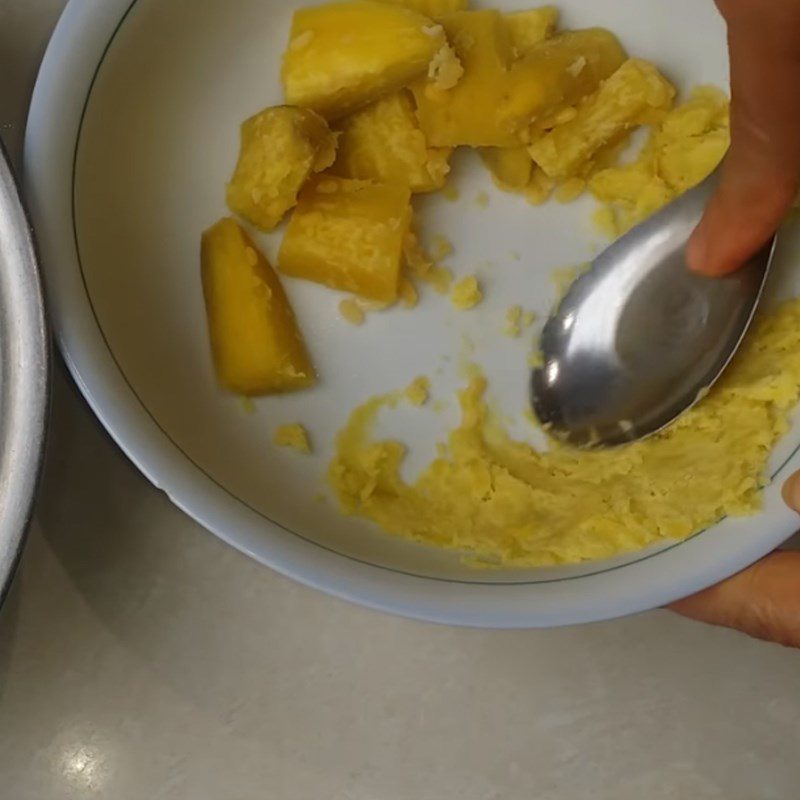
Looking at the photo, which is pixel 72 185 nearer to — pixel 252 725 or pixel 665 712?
pixel 252 725

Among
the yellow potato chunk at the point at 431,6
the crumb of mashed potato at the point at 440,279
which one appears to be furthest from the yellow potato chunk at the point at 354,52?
the crumb of mashed potato at the point at 440,279

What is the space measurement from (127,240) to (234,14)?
173 mm

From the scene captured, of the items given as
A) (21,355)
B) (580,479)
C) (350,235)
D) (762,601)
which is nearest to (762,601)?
(762,601)

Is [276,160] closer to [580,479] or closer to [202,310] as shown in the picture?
[202,310]

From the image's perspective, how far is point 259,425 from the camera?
65 cm

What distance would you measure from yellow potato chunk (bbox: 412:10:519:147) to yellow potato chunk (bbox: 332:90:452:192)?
1 cm

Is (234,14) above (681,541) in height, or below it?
above

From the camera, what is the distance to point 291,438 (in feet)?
2.11

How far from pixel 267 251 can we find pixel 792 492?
0.37 metres

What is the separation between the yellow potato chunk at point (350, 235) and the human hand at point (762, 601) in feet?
0.93

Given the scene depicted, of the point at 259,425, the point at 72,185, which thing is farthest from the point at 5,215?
the point at 259,425

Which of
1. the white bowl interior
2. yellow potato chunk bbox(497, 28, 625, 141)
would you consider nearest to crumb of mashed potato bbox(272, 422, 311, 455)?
the white bowl interior

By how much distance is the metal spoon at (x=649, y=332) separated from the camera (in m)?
0.64

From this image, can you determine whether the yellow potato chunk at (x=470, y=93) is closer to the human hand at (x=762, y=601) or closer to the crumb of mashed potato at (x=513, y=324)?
the crumb of mashed potato at (x=513, y=324)
